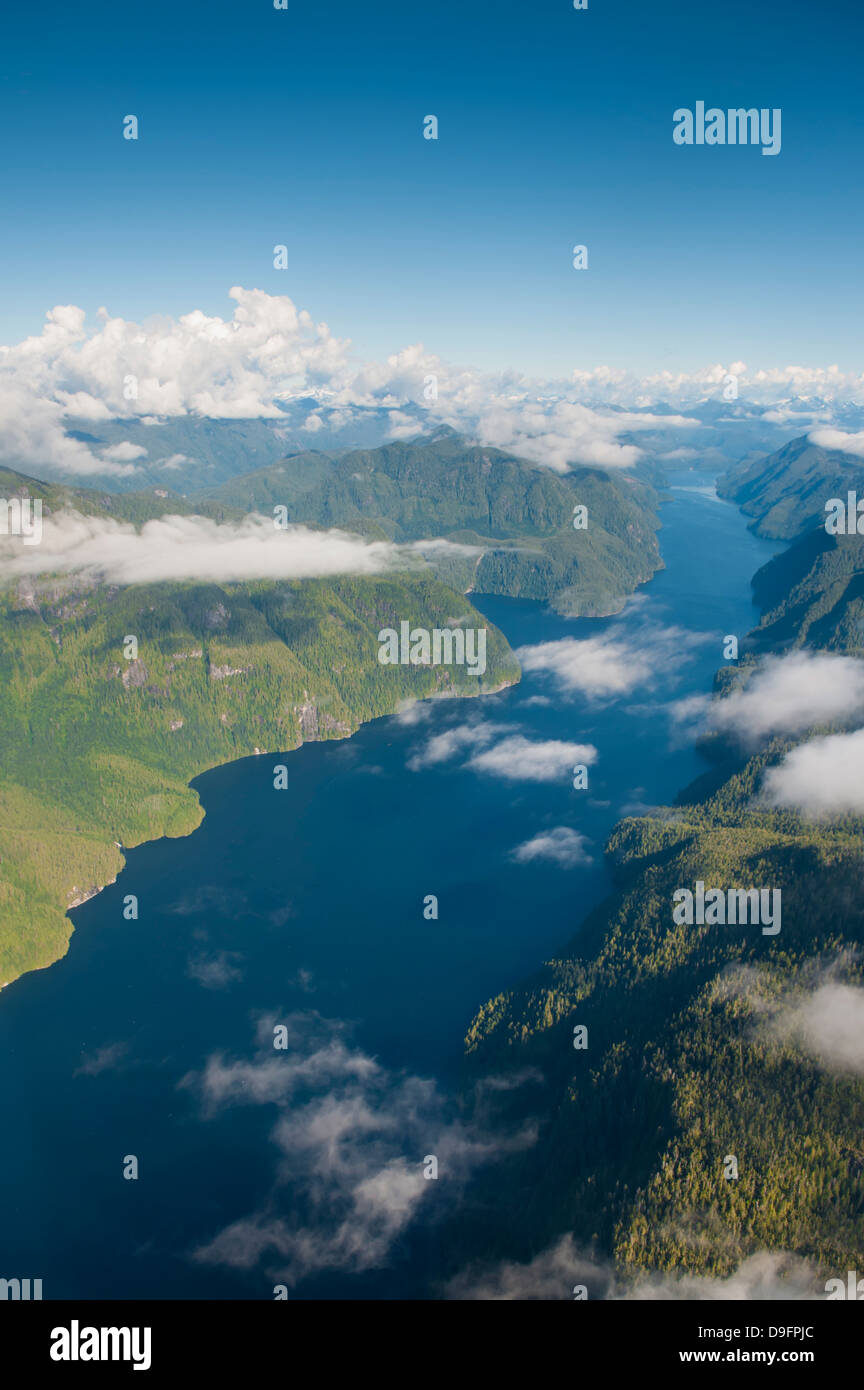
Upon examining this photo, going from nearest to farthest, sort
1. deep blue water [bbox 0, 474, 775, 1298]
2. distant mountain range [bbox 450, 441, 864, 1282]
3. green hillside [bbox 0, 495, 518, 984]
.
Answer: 1. distant mountain range [bbox 450, 441, 864, 1282]
2. deep blue water [bbox 0, 474, 775, 1298]
3. green hillside [bbox 0, 495, 518, 984]

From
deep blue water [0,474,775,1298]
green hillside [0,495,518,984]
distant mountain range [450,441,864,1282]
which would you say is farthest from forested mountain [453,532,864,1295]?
green hillside [0,495,518,984]

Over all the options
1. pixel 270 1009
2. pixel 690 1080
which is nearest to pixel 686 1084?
pixel 690 1080

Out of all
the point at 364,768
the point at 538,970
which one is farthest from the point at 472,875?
the point at 364,768

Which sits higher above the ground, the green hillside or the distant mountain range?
the green hillside

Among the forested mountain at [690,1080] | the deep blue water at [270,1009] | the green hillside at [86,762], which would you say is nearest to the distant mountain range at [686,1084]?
the forested mountain at [690,1080]

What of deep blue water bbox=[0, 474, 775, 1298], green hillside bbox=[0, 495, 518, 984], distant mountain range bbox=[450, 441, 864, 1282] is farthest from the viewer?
Result: green hillside bbox=[0, 495, 518, 984]

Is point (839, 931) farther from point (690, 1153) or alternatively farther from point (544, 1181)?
point (544, 1181)

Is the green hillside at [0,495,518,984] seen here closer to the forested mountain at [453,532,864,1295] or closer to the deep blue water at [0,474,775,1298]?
the deep blue water at [0,474,775,1298]
